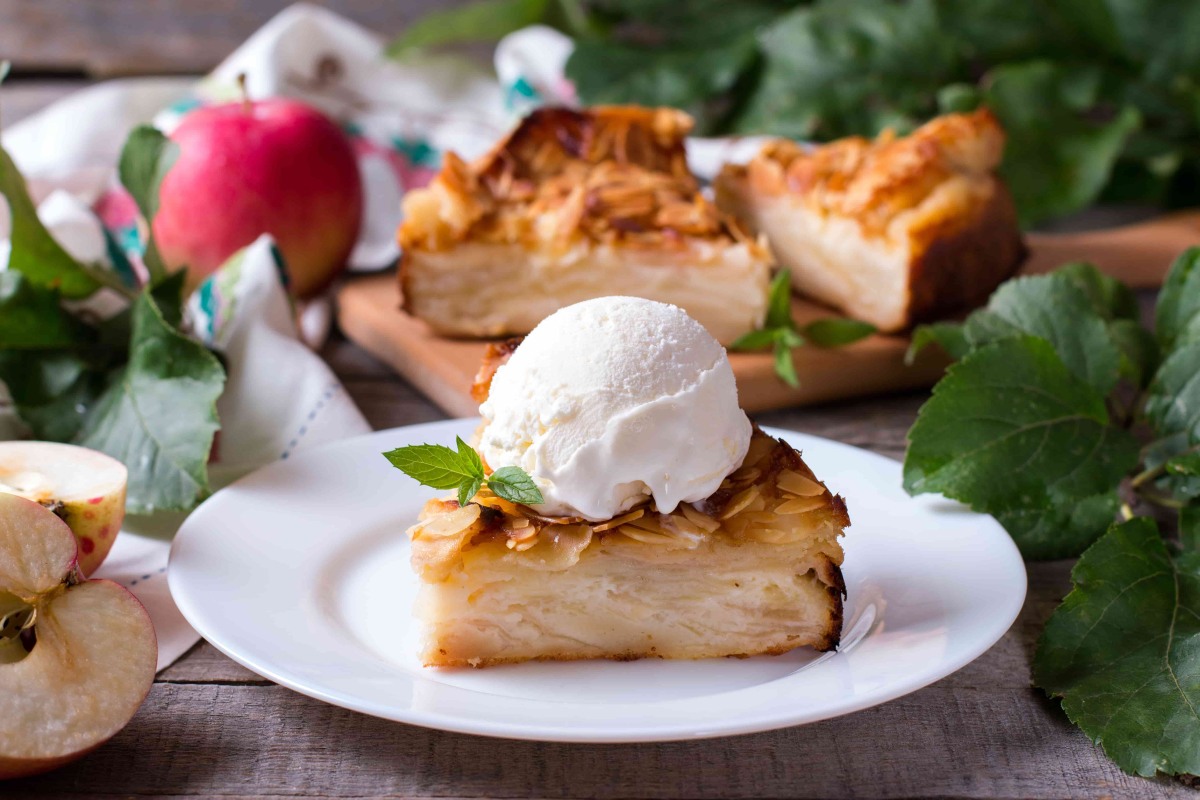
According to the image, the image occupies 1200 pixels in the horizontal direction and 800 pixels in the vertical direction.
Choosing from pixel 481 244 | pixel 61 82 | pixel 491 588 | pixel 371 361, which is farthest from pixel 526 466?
pixel 61 82

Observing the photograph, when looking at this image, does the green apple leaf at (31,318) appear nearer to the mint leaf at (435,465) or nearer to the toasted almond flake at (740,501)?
the mint leaf at (435,465)

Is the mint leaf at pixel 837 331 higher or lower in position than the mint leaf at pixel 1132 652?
lower

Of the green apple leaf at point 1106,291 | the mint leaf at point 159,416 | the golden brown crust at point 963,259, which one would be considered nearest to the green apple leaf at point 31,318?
the mint leaf at point 159,416

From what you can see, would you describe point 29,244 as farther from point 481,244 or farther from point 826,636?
point 826,636

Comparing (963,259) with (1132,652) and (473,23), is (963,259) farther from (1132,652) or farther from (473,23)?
(473,23)

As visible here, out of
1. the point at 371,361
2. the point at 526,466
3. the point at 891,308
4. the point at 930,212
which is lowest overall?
the point at 371,361

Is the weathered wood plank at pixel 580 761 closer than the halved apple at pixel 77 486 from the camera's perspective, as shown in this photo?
Yes

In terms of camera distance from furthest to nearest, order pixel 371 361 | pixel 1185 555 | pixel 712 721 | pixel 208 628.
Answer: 1. pixel 371 361
2. pixel 1185 555
3. pixel 208 628
4. pixel 712 721

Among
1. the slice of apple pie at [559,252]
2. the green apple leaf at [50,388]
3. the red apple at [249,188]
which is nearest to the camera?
the green apple leaf at [50,388]
